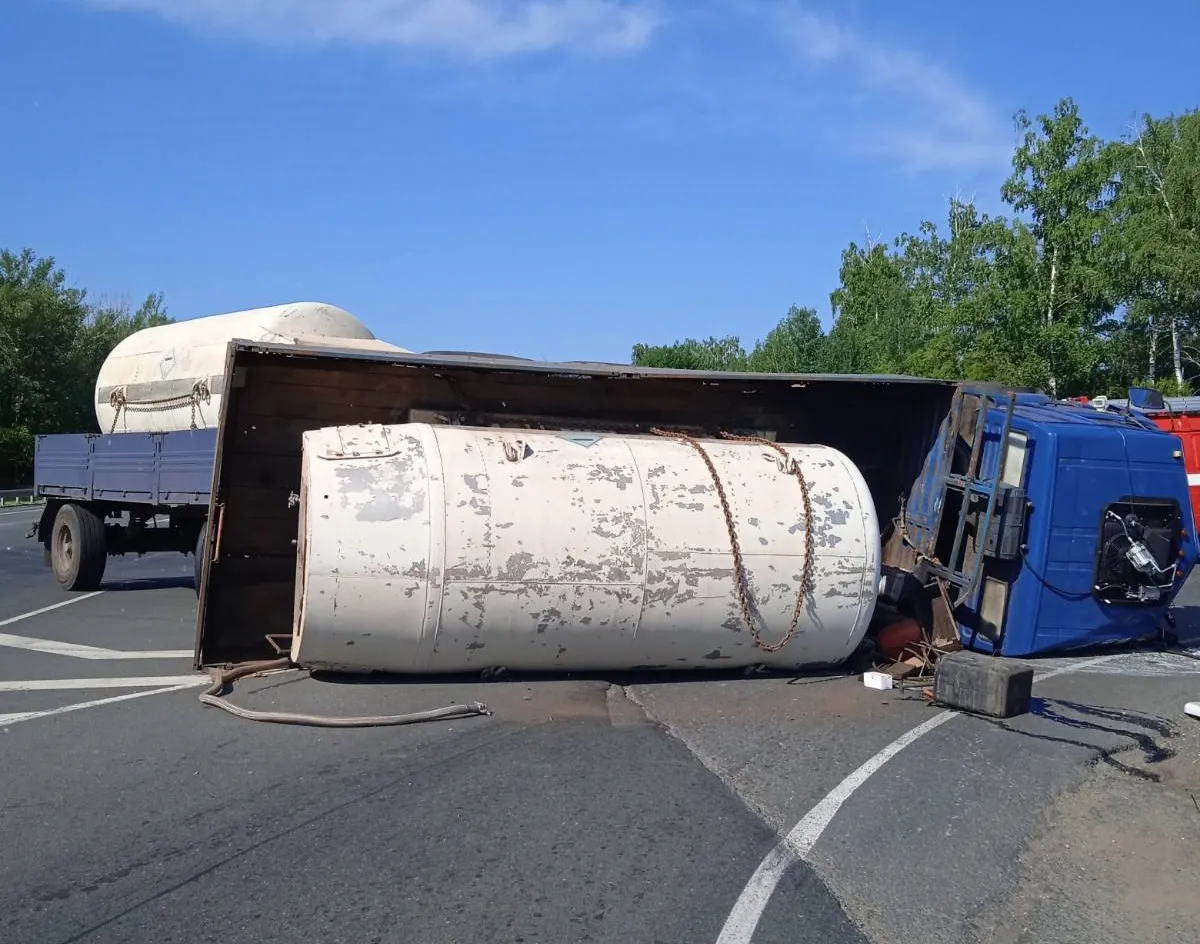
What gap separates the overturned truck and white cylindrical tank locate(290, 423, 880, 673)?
0.05ft

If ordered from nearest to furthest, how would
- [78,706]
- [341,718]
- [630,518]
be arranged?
[341,718] → [78,706] → [630,518]

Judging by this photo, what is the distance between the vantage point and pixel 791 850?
5.12 metres

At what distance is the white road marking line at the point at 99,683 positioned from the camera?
835cm

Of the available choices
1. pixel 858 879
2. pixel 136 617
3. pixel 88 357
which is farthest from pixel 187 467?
pixel 88 357

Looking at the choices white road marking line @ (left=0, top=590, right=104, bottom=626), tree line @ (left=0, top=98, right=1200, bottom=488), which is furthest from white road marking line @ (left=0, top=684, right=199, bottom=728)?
tree line @ (left=0, top=98, right=1200, bottom=488)

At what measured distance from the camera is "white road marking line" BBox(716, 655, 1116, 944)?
4.34 m

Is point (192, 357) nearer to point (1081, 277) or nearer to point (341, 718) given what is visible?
point (341, 718)

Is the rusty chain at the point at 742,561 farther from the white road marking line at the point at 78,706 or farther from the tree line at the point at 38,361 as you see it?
the tree line at the point at 38,361

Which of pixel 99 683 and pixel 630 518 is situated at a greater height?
pixel 630 518

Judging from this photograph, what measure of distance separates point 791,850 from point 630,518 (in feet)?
10.8

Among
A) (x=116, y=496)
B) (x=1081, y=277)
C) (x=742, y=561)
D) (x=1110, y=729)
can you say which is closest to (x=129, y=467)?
(x=116, y=496)

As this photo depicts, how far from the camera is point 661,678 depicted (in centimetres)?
859

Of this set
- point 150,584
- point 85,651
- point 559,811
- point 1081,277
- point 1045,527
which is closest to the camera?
point 559,811

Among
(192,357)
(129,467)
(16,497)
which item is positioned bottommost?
(16,497)
